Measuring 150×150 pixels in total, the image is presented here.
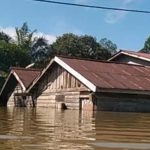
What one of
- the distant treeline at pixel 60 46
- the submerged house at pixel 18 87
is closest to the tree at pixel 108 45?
the distant treeline at pixel 60 46

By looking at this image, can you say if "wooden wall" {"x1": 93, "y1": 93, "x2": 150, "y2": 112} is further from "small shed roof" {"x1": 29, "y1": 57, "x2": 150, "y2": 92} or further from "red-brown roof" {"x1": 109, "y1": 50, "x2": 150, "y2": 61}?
"red-brown roof" {"x1": 109, "y1": 50, "x2": 150, "y2": 61}

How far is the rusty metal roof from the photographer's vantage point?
62.0 ft

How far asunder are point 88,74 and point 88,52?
42.0m

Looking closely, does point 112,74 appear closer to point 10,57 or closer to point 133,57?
point 133,57

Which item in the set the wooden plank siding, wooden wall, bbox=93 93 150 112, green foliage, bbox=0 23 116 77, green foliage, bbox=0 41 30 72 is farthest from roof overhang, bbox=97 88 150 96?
green foliage, bbox=0 23 116 77

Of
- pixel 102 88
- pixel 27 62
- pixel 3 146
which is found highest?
pixel 27 62

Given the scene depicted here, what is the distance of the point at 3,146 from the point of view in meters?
5.23

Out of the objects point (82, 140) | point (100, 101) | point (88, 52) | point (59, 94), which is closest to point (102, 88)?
point (100, 101)

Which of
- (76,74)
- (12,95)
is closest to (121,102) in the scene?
(76,74)

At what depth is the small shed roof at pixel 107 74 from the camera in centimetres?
1864

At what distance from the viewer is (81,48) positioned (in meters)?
61.1

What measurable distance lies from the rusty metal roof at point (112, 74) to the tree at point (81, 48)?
37.3 metres

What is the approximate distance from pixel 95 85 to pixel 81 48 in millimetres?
43261

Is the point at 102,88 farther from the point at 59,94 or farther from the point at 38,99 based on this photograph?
the point at 38,99
